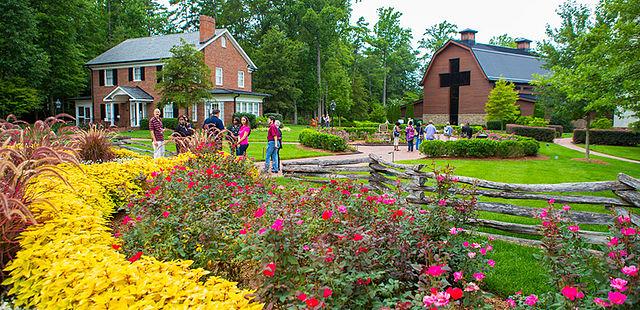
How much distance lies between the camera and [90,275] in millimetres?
3000

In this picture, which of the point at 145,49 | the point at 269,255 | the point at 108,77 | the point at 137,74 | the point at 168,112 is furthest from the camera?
the point at 108,77

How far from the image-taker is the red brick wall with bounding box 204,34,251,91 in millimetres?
36375

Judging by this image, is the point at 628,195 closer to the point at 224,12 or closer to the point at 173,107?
the point at 173,107

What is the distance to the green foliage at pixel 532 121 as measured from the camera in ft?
111

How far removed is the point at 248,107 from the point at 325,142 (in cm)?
2066

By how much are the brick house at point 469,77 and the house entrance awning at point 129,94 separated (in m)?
30.2

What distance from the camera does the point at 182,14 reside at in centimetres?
5934

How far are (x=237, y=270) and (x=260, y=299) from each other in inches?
46.8

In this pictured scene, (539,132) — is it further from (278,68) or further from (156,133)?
(278,68)

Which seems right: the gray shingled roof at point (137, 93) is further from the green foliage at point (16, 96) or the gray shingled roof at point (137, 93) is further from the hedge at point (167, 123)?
the green foliage at point (16, 96)

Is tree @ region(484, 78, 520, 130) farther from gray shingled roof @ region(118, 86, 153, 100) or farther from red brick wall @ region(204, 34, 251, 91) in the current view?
gray shingled roof @ region(118, 86, 153, 100)

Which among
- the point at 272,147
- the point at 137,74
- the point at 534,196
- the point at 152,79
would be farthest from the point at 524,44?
the point at 534,196

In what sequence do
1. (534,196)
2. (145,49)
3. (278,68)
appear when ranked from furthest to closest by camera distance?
(278,68) < (145,49) < (534,196)

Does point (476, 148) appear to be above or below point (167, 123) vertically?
below
